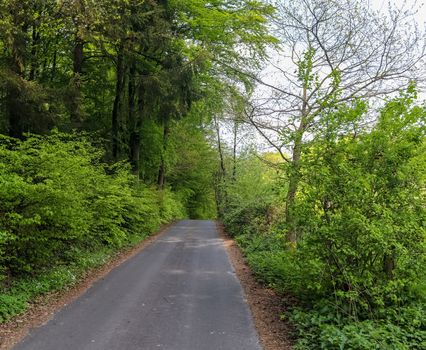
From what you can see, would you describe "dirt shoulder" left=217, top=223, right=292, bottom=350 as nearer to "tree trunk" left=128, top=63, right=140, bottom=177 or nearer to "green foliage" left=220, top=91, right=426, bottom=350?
"green foliage" left=220, top=91, right=426, bottom=350

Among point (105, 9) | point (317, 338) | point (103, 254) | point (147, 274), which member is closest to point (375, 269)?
point (317, 338)

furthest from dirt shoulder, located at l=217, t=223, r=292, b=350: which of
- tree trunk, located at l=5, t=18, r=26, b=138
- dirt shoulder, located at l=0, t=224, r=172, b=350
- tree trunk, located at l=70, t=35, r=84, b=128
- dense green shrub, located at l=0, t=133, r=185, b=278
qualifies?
tree trunk, located at l=5, t=18, r=26, b=138

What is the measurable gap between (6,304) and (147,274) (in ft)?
13.4

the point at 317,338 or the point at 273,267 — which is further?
the point at 273,267

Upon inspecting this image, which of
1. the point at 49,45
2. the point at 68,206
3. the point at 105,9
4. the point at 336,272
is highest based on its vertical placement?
the point at 49,45

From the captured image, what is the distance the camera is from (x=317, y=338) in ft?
17.9

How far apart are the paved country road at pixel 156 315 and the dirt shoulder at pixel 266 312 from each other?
0.56ft

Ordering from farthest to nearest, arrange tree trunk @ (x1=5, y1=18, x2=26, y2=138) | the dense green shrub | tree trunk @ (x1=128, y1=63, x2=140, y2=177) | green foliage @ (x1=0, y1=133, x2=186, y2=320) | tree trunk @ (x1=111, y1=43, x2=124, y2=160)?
tree trunk @ (x1=128, y1=63, x2=140, y2=177) < tree trunk @ (x1=111, y1=43, x2=124, y2=160) < tree trunk @ (x1=5, y1=18, x2=26, y2=138) < the dense green shrub < green foliage @ (x1=0, y1=133, x2=186, y2=320)

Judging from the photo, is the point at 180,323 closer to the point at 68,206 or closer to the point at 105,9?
the point at 68,206

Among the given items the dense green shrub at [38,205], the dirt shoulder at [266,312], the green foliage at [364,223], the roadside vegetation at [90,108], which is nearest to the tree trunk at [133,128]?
the roadside vegetation at [90,108]

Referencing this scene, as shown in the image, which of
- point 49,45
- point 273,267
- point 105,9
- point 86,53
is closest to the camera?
point 273,267

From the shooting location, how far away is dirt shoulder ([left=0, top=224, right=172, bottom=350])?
18.2 ft

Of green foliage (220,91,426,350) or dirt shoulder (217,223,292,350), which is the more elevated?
green foliage (220,91,426,350)

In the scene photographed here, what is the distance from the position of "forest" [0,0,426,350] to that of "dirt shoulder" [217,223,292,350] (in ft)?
0.81
